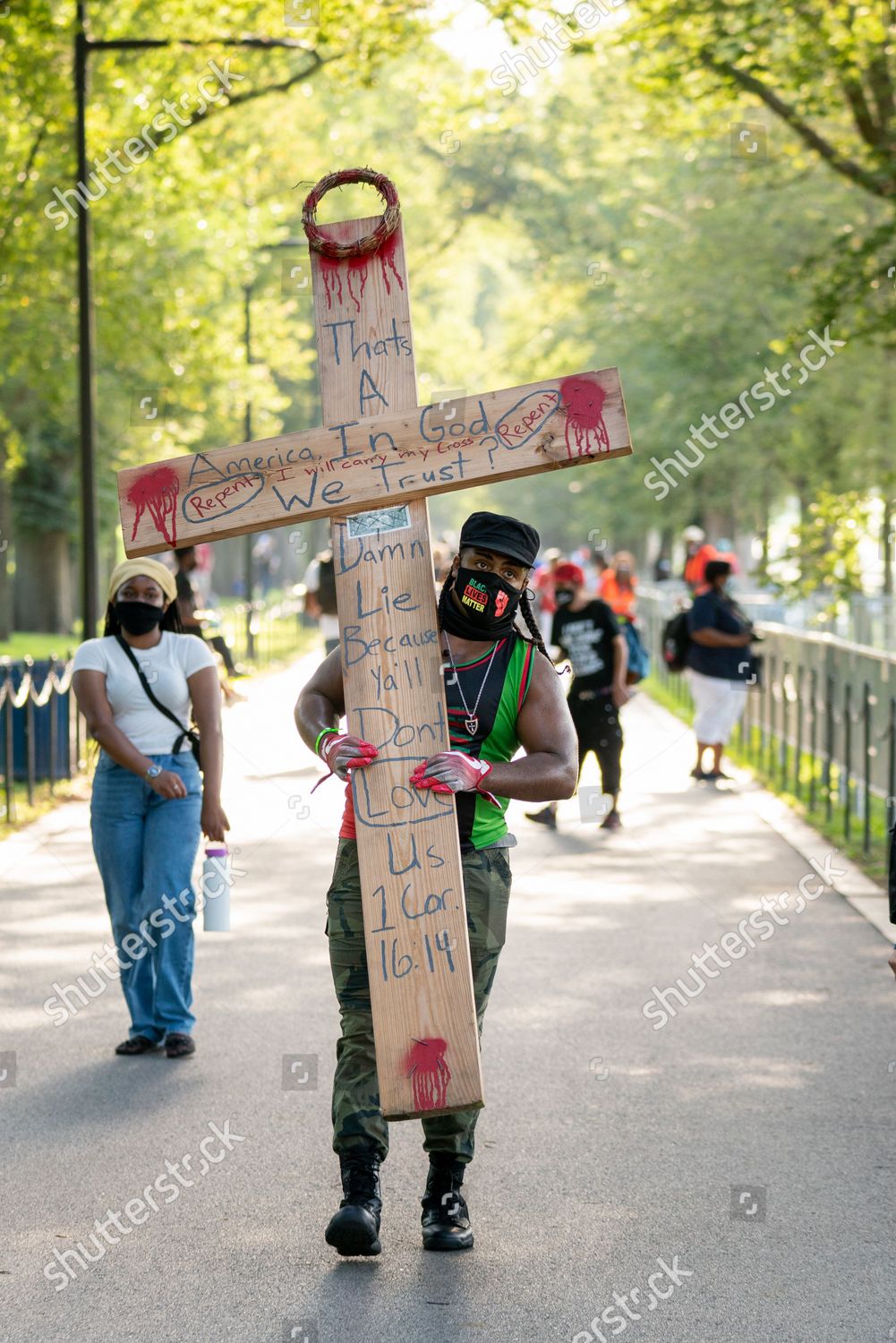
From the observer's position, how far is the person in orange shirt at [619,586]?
1912cm

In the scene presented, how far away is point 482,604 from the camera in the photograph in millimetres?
4414

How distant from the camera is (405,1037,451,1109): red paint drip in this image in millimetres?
4129

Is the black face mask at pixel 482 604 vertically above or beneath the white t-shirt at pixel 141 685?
above

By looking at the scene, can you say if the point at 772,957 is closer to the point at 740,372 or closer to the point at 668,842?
the point at 668,842

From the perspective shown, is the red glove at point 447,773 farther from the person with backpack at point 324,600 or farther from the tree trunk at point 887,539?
the tree trunk at point 887,539

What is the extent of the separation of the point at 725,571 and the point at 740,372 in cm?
1976

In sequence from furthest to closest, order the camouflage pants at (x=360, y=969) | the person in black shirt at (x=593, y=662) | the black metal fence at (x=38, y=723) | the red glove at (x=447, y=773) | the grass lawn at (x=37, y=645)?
1. the grass lawn at (x=37, y=645)
2. the black metal fence at (x=38, y=723)
3. the person in black shirt at (x=593, y=662)
4. the camouflage pants at (x=360, y=969)
5. the red glove at (x=447, y=773)

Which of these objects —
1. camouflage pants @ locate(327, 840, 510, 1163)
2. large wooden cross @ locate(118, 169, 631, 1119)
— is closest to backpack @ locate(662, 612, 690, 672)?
camouflage pants @ locate(327, 840, 510, 1163)

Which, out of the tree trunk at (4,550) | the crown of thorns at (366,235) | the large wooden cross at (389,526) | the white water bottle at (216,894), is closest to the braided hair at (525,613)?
the large wooden cross at (389,526)

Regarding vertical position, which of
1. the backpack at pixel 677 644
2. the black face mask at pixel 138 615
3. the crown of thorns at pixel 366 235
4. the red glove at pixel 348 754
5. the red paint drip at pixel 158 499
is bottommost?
the backpack at pixel 677 644

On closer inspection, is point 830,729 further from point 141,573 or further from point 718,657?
point 141,573

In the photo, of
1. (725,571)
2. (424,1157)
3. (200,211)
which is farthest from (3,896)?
(200,211)

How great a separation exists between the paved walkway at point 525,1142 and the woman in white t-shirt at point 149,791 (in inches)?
11.9

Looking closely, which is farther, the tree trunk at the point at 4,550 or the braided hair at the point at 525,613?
the tree trunk at the point at 4,550
